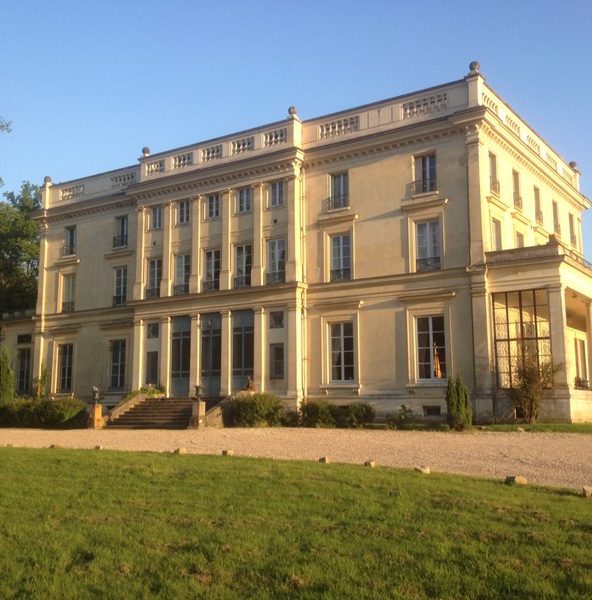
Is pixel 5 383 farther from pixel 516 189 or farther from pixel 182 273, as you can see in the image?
pixel 516 189

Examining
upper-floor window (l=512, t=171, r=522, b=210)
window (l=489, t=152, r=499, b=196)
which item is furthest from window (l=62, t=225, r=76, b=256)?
upper-floor window (l=512, t=171, r=522, b=210)

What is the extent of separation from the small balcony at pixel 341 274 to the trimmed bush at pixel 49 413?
11735 mm

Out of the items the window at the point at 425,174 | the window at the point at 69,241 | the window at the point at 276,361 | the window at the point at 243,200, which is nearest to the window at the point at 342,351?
the window at the point at 276,361

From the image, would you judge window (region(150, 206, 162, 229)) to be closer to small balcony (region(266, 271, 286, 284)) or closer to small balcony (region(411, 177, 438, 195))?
small balcony (region(266, 271, 286, 284))

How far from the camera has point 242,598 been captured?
571cm

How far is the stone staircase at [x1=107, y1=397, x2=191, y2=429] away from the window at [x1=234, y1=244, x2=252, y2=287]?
230 inches

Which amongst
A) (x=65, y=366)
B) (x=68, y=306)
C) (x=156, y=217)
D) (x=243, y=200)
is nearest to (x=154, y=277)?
(x=156, y=217)

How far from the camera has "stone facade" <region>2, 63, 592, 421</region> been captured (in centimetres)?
2658

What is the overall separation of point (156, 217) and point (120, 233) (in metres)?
3.27

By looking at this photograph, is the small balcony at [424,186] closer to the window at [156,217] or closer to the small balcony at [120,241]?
the window at [156,217]

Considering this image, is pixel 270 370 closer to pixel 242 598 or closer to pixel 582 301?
pixel 582 301

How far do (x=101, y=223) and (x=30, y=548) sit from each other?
3288cm

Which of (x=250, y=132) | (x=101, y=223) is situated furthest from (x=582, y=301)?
(x=101, y=223)

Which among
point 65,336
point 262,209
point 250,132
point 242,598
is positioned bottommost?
point 242,598
